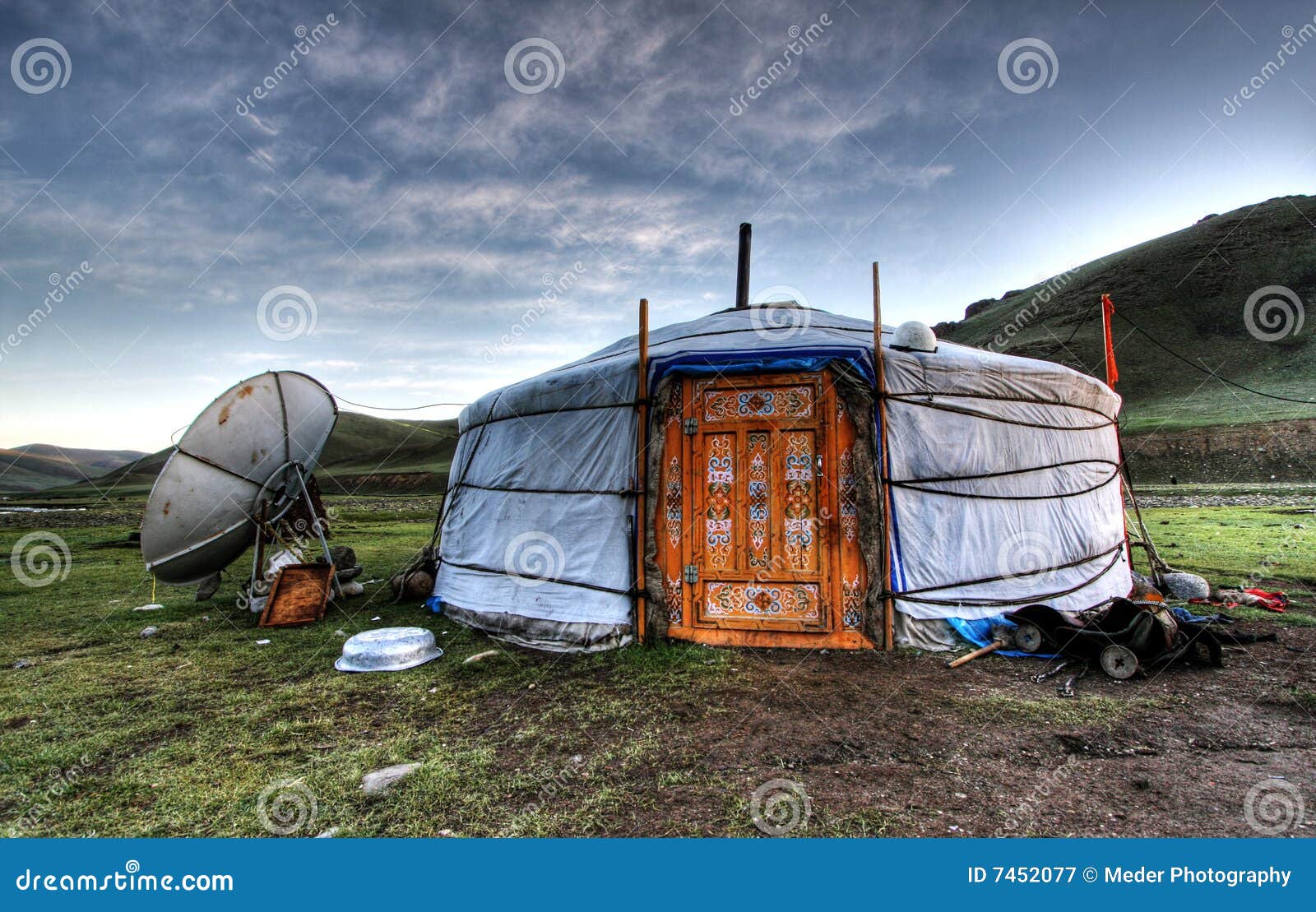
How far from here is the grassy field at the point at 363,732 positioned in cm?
187

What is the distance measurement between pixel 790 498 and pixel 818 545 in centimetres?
36

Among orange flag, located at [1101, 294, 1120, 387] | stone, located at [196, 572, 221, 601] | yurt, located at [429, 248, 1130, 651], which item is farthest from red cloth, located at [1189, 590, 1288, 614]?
stone, located at [196, 572, 221, 601]

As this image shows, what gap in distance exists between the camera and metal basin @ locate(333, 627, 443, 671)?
3.53 m

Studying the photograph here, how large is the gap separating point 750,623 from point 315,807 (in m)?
2.63

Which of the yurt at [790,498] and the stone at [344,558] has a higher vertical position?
the yurt at [790,498]

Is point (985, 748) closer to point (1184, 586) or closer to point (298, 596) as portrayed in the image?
point (1184, 586)

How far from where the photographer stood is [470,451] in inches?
215

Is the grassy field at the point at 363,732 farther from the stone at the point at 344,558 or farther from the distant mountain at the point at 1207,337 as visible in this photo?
the distant mountain at the point at 1207,337

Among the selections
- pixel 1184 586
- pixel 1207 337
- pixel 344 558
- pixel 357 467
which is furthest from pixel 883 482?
pixel 357 467

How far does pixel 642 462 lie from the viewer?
158 inches

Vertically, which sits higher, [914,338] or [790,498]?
[914,338]

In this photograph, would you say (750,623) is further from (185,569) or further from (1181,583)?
(185,569)

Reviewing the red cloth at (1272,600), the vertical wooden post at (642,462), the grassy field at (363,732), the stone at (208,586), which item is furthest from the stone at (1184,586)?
the stone at (208,586)

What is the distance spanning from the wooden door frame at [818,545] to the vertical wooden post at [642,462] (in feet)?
0.58
